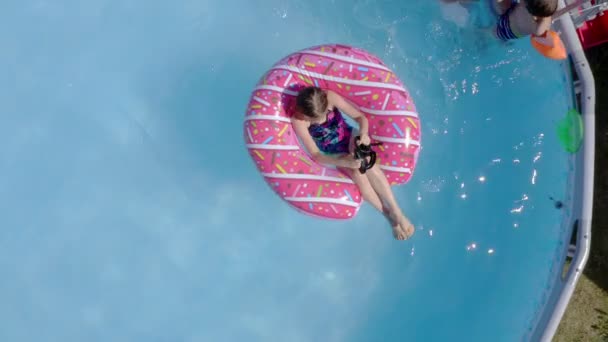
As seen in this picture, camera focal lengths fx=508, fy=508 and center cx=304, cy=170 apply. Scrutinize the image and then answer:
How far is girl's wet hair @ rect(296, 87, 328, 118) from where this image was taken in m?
2.35

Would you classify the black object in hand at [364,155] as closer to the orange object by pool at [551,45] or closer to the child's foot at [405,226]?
the child's foot at [405,226]

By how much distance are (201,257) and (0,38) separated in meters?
1.96

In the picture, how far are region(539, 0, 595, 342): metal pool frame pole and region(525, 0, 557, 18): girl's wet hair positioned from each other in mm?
255

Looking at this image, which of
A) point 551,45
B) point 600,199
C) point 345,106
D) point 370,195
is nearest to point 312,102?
point 345,106

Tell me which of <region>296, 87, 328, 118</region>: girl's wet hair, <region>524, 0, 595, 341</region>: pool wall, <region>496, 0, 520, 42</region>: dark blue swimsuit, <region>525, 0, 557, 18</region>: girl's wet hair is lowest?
<region>524, 0, 595, 341</region>: pool wall

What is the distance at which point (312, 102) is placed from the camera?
7.69ft

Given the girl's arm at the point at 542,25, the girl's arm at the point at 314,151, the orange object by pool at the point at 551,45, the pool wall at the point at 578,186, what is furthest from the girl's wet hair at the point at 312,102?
the pool wall at the point at 578,186

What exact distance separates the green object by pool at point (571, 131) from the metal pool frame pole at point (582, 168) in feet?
0.24

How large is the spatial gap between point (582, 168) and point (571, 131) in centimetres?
26

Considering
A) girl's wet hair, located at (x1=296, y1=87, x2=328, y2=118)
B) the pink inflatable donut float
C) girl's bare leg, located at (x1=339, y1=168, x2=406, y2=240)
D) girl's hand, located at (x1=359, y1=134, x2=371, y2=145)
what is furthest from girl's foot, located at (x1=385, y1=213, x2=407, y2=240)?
girl's wet hair, located at (x1=296, y1=87, x2=328, y2=118)

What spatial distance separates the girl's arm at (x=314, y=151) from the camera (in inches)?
102

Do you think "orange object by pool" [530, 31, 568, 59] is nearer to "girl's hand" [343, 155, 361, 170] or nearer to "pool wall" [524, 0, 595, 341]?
"pool wall" [524, 0, 595, 341]

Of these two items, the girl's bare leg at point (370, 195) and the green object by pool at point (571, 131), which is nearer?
the girl's bare leg at point (370, 195)

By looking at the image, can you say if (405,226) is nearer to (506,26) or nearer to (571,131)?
(571,131)
